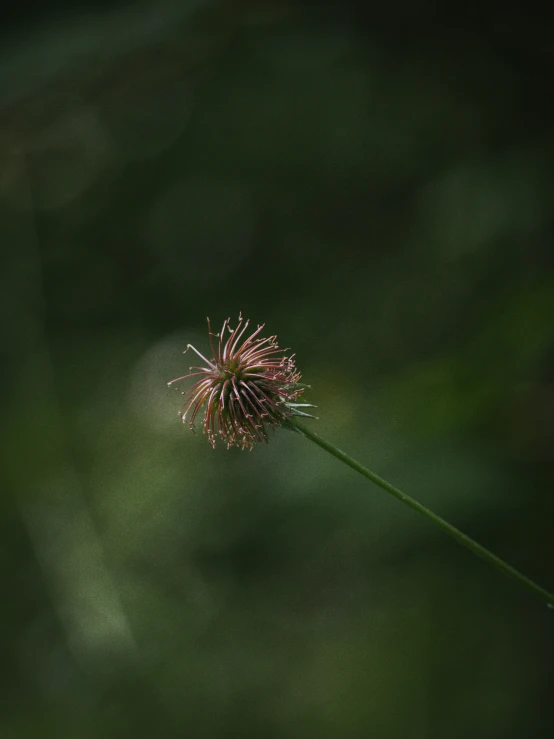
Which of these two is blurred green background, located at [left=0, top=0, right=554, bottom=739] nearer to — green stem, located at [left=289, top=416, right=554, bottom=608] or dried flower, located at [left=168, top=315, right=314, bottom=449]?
dried flower, located at [left=168, top=315, right=314, bottom=449]

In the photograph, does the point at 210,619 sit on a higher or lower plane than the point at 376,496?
lower

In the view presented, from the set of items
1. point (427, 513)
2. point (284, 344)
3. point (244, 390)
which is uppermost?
point (284, 344)

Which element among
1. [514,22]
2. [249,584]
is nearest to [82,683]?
[249,584]

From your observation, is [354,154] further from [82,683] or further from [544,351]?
[82,683]

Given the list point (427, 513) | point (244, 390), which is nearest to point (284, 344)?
point (244, 390)

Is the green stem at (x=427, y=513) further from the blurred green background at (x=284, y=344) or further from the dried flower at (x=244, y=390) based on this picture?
Answer: the blurred green background at (x=284, y=344)

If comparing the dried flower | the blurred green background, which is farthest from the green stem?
the blurred green background

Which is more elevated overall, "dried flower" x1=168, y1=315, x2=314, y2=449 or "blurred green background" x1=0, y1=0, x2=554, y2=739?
"blurred green background" x1=0, y1=0, x2=554, y2=739

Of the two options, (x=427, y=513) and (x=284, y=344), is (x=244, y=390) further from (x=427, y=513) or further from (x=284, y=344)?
(x=284, y=344)
